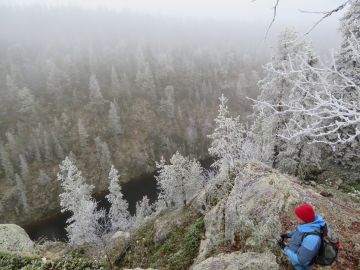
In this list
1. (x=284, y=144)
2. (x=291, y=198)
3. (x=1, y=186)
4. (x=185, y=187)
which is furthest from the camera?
(x=1, y=186)

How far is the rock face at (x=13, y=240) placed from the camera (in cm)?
1536

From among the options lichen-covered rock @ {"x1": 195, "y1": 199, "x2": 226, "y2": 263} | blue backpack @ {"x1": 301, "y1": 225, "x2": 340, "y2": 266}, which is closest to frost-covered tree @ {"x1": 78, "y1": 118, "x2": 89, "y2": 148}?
lichen-covered rock @ {"x1": 195, "y1": 199, "x2": 226, "y2": 263}

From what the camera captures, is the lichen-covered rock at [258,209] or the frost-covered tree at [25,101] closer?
the lichen-covered rock at [258,209]

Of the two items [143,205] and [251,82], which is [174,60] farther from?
[143,205]

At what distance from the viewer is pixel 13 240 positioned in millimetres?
16062

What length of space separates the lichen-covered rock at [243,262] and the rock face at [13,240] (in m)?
9.71

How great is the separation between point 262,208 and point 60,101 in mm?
115446

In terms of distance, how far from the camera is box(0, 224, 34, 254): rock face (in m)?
15.4

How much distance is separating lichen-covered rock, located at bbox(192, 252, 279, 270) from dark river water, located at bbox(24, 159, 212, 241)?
62130 mm

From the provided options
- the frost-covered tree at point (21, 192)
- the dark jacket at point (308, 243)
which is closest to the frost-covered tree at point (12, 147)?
the frost-covered tree at point (21, 192)

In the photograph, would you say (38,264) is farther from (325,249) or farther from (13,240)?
(325,249)

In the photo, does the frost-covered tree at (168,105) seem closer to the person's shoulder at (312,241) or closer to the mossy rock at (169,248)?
the mossy rock at (169,248)

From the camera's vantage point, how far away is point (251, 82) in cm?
14438

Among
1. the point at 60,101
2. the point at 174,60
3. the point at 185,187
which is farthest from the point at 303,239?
the point at 174,60
